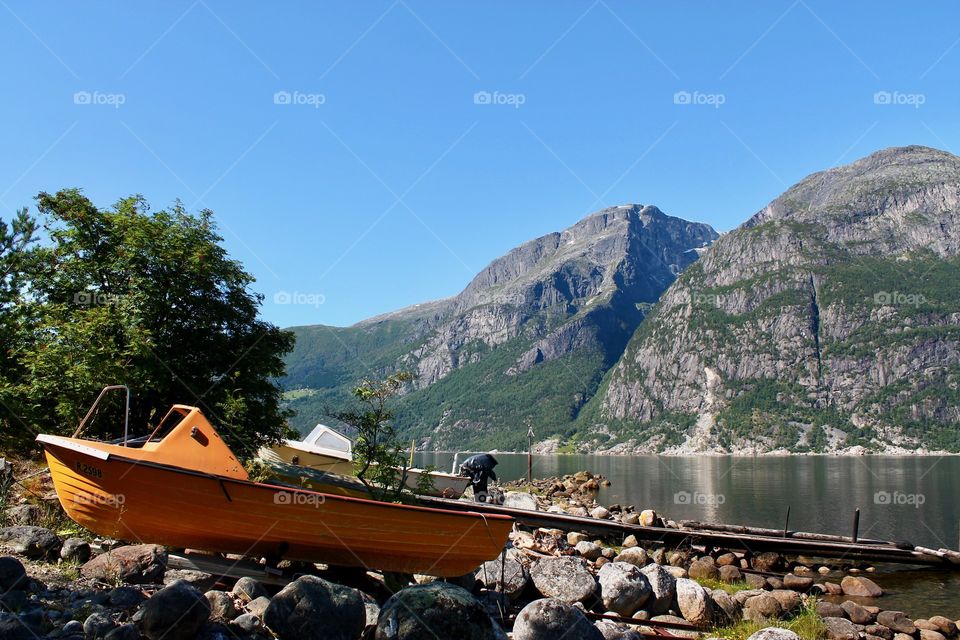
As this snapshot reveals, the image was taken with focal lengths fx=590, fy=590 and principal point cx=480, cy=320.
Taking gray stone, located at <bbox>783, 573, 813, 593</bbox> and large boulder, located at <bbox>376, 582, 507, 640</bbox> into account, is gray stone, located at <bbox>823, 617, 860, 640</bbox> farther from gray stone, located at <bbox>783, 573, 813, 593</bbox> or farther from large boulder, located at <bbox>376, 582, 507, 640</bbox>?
large boulder, located at <bbox>376, 582, 507, 640</bbox>

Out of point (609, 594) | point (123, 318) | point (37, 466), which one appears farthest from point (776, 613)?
point (37, 466)

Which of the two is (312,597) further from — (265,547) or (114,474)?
(114,474)

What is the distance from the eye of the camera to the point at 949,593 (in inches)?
711

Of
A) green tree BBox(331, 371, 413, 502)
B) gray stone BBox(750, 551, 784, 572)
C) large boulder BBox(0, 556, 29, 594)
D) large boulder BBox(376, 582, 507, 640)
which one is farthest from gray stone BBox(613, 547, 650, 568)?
large boulder BBox(0, 556, 29, 594)

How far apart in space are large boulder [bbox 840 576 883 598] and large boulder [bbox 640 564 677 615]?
7.64 meters

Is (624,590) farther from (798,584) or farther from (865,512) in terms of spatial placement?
(865,512)

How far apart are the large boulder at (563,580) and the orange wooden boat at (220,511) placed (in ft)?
7.48

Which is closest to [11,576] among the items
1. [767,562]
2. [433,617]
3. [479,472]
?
[433,617]

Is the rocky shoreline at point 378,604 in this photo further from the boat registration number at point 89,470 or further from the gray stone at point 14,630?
the boat registration number at point 89,470

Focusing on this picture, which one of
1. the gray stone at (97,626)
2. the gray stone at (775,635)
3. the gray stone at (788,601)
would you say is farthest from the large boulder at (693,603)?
the gray stone at (97,626)

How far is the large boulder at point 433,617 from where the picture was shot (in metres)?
8.38

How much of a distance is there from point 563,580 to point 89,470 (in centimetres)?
935

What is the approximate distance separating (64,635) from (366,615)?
3922 millimetres

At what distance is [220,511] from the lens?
1010cm
